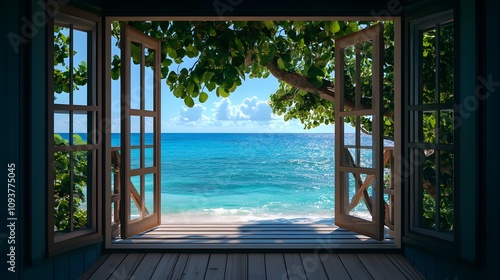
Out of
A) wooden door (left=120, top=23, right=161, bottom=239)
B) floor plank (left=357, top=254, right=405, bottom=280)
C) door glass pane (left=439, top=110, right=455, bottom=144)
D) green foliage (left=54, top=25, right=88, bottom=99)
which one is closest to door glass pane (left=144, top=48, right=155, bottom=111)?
wooden door (left=120, top=23, right=161, bottom=239)

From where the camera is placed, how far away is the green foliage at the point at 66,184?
325 centimetres

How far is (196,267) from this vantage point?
3.31 metres

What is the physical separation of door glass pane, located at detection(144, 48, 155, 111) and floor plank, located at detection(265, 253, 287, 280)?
5.85ft

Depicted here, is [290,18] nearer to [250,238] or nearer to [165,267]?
[250,238]

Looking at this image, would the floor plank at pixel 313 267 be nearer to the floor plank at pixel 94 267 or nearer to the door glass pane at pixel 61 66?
the floor plank at pixel 94 267

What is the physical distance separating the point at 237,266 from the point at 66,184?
1393 millimetres

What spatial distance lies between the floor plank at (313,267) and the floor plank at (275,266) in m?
0.17

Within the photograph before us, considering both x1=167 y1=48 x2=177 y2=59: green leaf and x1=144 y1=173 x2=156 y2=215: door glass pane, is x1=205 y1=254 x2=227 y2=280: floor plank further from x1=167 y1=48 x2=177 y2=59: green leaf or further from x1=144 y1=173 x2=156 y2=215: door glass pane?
x1=167 y1=48 x2=177 y2=59: green leaf

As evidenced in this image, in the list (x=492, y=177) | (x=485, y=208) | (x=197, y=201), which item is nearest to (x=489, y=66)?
(x=492, y=177)

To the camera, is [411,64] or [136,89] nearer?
[411,64]

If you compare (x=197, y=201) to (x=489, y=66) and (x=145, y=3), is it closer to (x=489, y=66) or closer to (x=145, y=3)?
(x=145, y=3)

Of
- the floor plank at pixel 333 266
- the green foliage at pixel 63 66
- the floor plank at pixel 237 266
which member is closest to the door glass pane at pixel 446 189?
the floor plank at pixel 333 266

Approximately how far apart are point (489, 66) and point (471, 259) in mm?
1152

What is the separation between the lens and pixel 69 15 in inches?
125
